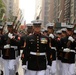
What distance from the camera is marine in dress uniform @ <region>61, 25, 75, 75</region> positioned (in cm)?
1075

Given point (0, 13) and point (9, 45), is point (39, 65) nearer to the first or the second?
point (9, 45)

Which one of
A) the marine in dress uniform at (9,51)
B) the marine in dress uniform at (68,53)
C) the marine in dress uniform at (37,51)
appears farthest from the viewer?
the marine in dress uniform at (9,51)

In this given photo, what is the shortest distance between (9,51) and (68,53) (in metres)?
2.14

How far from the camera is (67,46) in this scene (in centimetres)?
1084

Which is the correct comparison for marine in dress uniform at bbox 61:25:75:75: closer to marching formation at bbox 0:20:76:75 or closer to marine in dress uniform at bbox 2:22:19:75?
marching formation at bbox 0:20:76:75

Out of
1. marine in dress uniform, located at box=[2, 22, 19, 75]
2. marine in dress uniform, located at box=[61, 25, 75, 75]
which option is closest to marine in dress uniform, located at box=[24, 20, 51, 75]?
marine in dress uniform, located at box=[61, 25, 75, 75]

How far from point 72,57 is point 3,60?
250cm

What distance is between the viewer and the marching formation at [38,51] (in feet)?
27.2

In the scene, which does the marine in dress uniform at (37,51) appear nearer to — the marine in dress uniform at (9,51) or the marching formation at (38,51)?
the marching formation at (38,51)

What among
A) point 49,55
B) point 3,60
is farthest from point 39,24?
point 3,60

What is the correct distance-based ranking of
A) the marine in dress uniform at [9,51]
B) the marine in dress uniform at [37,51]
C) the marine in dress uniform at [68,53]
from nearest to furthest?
the marine in dress uniform at [37,51], the marine in dress uniform at [68,53], the marine in dress uniform at [9,51]

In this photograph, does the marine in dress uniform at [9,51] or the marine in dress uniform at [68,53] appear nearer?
the marine in dress uniform at [68,53]

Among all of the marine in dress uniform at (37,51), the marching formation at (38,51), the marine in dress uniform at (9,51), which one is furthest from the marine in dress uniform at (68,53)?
the marine in dress uniform at (37,51)

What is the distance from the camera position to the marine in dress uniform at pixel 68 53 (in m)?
10.8
